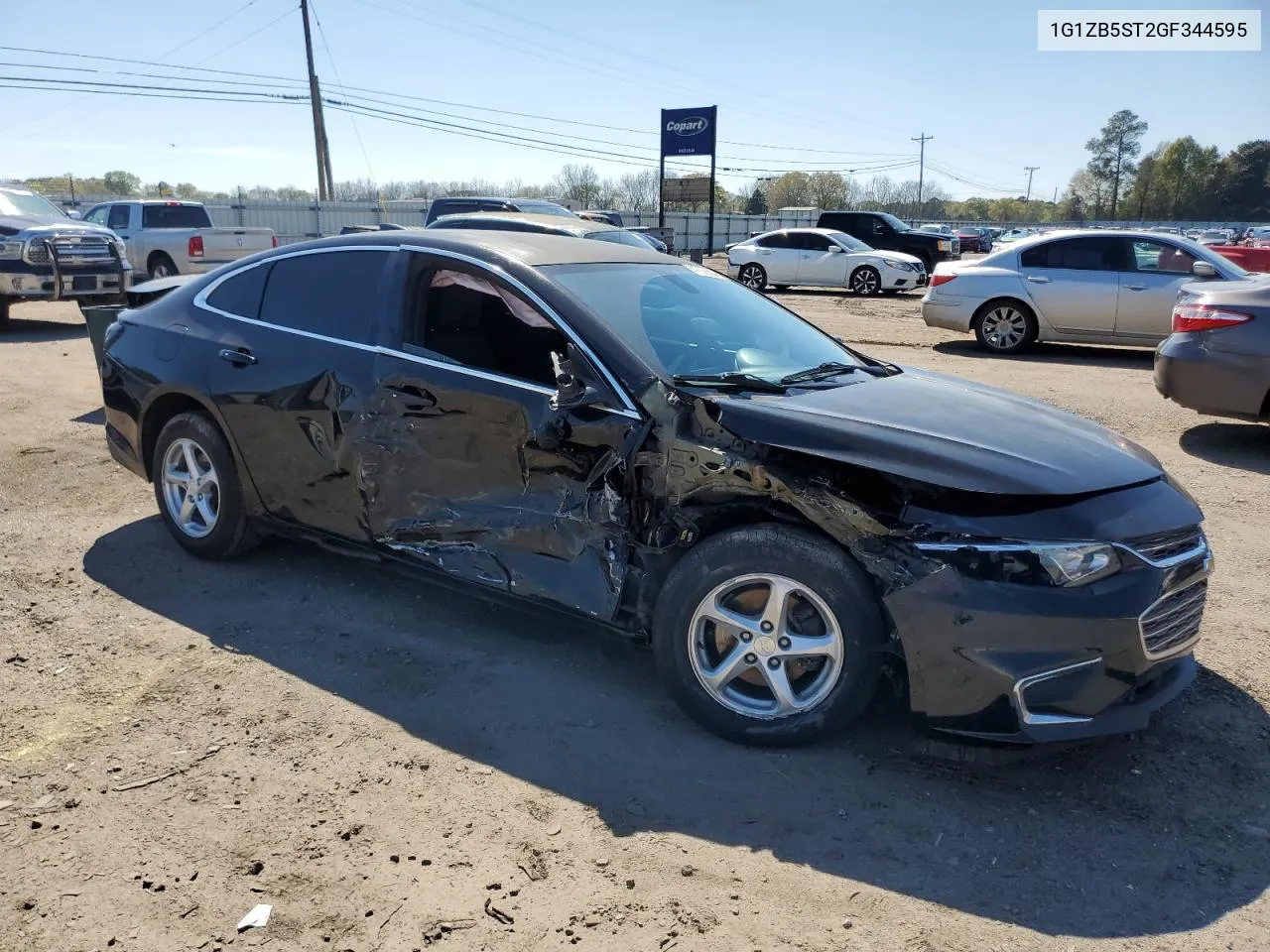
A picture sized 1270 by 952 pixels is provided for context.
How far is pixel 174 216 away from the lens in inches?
713

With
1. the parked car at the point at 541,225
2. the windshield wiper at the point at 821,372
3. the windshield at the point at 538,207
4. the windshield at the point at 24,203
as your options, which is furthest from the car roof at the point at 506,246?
the windshield at the point at 538,207

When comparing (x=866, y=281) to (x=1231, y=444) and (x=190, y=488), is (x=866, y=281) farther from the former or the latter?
Result: (x=190, y=488)

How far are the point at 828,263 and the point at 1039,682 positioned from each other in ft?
69.4

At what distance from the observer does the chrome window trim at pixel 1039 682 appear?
9.50ft

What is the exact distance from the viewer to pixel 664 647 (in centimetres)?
338

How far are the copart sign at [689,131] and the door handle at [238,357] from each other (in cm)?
2937

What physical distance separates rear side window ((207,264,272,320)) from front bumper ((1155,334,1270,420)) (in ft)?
21.9

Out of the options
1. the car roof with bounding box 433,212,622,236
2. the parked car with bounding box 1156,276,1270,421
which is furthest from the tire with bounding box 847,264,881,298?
the parked car with bounding box 1156,276,1270,421

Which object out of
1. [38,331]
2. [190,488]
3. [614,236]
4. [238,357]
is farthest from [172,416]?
[38,331]

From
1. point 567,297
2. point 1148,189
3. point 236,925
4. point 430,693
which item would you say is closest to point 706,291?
point 567,297

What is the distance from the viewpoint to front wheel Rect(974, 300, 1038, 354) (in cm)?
1262

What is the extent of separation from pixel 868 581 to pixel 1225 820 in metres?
1.31

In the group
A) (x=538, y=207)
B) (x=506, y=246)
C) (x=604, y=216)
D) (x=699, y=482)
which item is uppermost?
(x=604, y=216)

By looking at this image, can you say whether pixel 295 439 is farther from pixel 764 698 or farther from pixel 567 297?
pixel 764 698
